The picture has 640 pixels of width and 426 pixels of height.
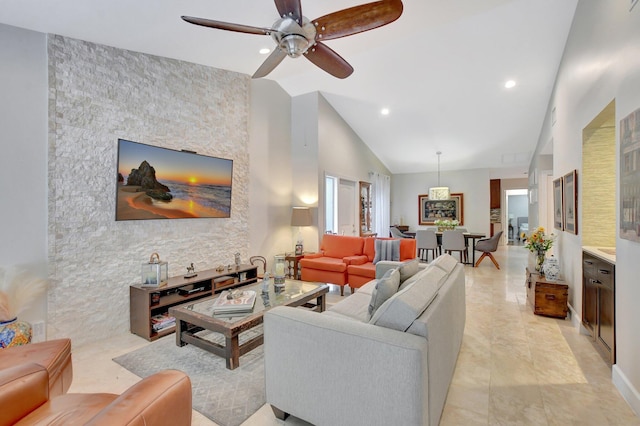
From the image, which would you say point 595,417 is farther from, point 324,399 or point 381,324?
point 324,399

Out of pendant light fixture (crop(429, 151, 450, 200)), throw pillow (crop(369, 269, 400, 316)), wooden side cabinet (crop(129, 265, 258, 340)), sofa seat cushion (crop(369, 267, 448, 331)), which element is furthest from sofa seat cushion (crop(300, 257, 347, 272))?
pendant light fixture (crop(429, 151, 450, 200))

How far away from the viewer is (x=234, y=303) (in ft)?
8.60

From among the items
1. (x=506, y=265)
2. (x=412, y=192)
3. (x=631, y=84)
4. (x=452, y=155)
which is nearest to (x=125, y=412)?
(x=631, y=84)

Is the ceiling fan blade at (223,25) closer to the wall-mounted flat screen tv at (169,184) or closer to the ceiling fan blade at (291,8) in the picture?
the ceiling fan blade at (291,8)

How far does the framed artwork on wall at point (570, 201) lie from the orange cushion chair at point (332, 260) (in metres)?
2.67

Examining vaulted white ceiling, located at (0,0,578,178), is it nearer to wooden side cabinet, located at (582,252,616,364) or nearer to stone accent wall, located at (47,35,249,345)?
stone accent wall, located at (47,35,249,345)

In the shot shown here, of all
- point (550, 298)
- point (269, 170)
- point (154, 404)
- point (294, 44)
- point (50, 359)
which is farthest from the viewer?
point (269, 170)

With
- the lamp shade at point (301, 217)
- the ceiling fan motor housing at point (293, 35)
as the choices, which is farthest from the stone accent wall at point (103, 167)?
the ceiling fan motor housing at point (293, 35)

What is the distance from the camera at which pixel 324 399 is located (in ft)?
5.18

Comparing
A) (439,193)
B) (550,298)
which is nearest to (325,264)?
(550,298)

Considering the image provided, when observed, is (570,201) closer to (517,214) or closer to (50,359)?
(50,359)

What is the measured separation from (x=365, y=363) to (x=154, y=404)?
92 centimetres

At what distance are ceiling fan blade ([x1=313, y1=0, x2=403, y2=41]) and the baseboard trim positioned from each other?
2.89 metres

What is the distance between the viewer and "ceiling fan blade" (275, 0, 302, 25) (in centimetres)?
190
